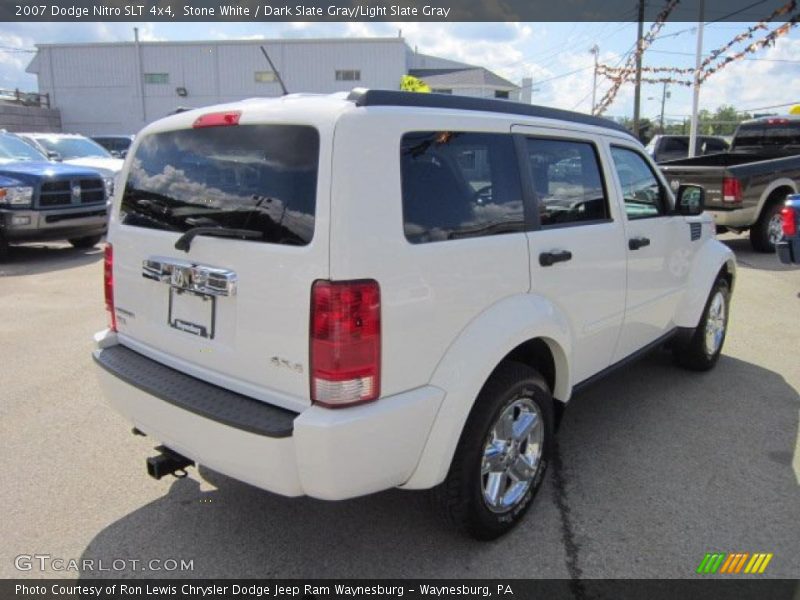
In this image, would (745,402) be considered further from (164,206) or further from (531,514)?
(164,206)

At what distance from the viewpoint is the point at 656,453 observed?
3709 mm

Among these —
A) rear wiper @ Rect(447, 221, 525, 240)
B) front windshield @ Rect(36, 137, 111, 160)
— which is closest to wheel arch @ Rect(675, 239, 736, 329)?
rear wiper @ Rect(447, 221, 525, 240)

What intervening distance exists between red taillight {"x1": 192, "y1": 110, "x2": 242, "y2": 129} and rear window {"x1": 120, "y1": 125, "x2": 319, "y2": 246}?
0.02 m

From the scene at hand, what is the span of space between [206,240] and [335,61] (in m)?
39.4

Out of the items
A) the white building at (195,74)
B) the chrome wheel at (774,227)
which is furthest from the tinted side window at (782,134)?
the white building at (195,74)

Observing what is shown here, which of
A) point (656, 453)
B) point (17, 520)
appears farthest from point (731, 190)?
point (17, 520)

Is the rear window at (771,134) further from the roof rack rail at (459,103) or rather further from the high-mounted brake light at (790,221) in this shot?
the roof rack rail at (459,103)

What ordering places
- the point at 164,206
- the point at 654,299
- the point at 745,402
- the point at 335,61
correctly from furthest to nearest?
1. the point at 335,61
2. the point at 745,402
3. the point at 654,299
4. the point at 164,206

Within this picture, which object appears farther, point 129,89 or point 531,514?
point 129,89

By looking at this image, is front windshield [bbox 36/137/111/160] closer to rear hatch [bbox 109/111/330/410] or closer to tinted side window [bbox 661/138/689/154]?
rear hatch [bbox 109/111/330/410]

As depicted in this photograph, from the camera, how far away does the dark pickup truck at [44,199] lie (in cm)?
918

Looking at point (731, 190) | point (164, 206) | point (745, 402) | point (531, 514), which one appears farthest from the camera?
point (731, 190)

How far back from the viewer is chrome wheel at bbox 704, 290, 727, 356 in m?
4.85

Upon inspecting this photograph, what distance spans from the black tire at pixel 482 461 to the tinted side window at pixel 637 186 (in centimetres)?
149
